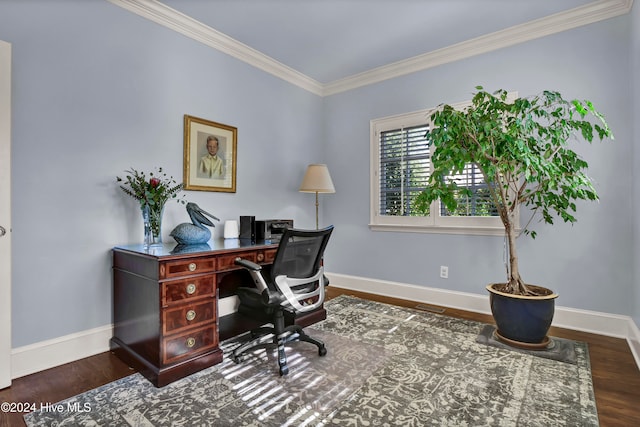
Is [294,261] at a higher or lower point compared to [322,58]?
lower

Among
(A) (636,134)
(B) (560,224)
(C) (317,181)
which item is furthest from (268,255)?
(A) (636,134)

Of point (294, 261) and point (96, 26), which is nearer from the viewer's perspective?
point (294, 261)

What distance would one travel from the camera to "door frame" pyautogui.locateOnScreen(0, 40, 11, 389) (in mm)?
1845

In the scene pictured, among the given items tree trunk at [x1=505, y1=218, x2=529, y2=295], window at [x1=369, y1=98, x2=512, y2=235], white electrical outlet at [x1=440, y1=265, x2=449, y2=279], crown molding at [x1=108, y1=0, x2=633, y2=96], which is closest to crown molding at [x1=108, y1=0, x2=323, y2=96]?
crown molding at [x1=108, y1=0, x2=633, y2=96]

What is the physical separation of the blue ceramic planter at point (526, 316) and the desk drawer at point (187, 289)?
2.18 metres

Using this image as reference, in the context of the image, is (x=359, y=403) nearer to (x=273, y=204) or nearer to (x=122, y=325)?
(x=122, y=325)

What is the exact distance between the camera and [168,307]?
1916 millimetres

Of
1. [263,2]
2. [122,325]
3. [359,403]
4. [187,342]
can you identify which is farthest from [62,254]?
[263,2]

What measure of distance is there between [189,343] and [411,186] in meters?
2.73

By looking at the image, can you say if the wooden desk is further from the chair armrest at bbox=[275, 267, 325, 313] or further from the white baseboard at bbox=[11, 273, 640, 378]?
the chair armrest at bbox=[275, 267, 325, 313]

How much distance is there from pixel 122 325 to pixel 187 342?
0.63 m

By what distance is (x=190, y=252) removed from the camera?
204cm

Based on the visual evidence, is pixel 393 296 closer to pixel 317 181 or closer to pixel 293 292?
pixel 317 181

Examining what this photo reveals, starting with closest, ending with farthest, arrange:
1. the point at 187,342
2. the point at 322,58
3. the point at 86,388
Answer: the point at 86,388 → the point at 187,342 → the point at 322,58
